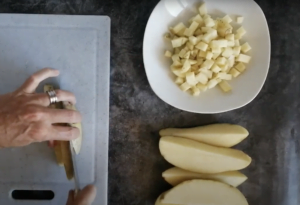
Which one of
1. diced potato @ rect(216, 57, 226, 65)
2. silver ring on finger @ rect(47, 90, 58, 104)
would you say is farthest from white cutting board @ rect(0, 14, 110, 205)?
diced potato @ rect(216, 57, 226, 65)

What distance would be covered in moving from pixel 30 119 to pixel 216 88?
0.59 m

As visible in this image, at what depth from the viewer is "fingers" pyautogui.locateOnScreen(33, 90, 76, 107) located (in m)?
0.99

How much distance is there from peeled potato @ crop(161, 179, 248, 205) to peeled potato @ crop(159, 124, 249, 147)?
0.44ft

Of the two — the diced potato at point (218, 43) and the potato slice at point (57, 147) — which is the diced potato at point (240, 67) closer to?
the diced potato at point (218, 43)

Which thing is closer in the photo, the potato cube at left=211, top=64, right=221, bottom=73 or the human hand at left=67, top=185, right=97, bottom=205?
the human hand at left=67, top=185, right=97, bottom=205

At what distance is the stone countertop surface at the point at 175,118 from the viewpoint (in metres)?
1.20

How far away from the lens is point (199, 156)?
115 centimetres

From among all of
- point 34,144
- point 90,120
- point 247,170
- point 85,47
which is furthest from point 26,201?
point 247,170

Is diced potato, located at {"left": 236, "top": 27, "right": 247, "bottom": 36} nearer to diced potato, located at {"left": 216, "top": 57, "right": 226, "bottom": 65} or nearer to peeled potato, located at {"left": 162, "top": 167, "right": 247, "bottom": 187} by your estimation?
diced potato, located at {"left": 216, "top": 57, "right": 226, "bottom": 65}

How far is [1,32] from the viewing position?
1.16 metres

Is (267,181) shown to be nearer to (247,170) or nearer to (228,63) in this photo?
(247,170)

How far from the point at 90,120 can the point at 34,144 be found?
200mm

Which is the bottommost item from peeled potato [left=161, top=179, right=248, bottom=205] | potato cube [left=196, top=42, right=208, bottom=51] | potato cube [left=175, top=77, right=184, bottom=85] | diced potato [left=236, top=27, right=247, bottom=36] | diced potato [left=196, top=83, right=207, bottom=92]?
peeled potato [left=161, top=179, right=248, bottom=205]

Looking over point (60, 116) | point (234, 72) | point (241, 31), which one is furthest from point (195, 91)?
point (60, 116)
